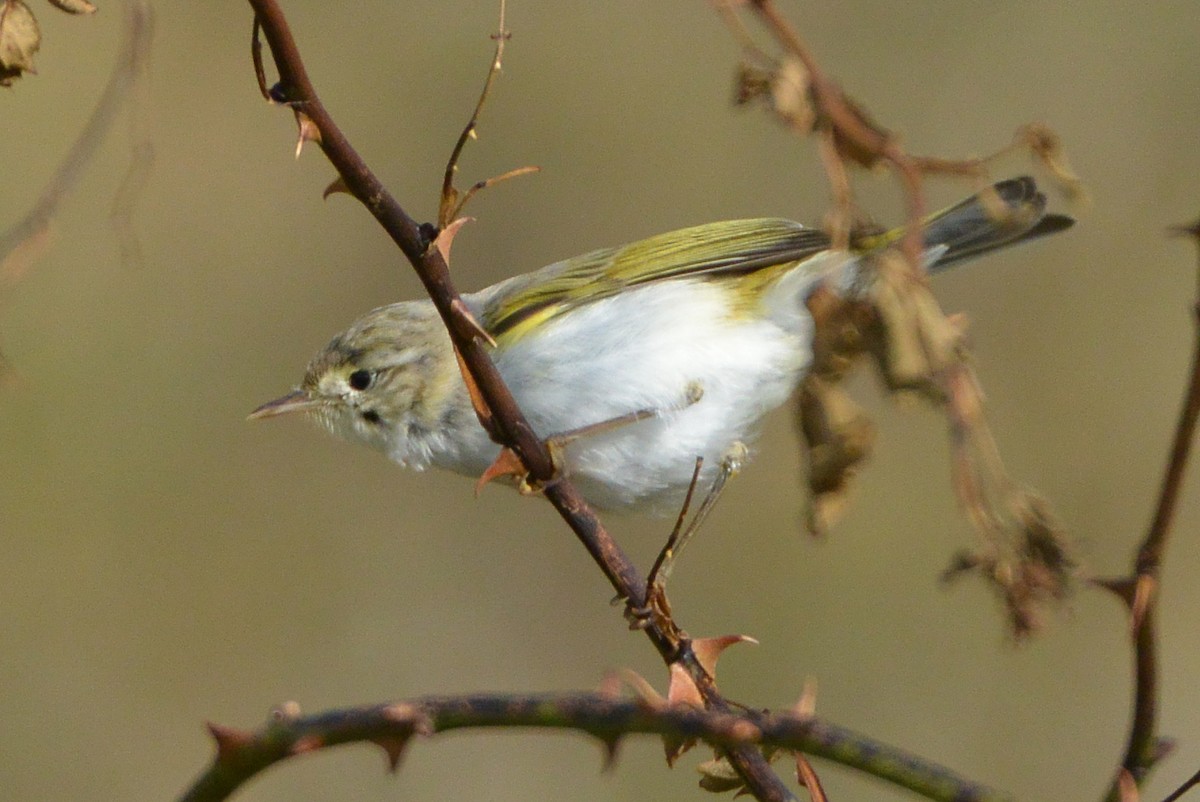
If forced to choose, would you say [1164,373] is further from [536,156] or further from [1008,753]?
[536,156]

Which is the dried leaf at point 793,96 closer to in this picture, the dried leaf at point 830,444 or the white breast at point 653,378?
the dried leaf at point 830,444

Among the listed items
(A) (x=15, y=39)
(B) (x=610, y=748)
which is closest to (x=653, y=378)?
(A) (x=15, y=39)

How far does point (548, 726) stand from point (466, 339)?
23.0 inches

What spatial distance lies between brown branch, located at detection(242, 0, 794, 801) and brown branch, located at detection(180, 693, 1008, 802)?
1.37ft

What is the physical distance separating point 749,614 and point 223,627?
213 cm

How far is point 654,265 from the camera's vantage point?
11.0 ft

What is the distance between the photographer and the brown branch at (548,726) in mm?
993

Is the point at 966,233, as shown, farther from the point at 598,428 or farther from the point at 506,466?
the point at 506,466

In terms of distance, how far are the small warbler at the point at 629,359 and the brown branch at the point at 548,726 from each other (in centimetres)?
193

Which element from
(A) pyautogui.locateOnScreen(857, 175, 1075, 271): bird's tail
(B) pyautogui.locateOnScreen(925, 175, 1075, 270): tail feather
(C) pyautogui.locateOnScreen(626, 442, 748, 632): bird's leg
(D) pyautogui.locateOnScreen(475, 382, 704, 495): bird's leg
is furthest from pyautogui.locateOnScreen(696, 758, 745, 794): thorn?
(B) pyautogui.locateOnScreen(925, 175, 1075, 270): tail feather

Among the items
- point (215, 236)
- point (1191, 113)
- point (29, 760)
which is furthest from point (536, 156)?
point (29, 760)

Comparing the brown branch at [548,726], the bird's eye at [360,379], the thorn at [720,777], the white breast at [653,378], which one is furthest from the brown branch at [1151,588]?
the bird's eye at [360,379]

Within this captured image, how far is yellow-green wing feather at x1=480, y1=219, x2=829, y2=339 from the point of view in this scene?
326 centimetres

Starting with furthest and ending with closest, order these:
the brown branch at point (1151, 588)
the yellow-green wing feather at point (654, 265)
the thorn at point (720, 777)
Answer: the yellow-green wing feather at point (654, 265) < the thorn at point (720, 777) < the brown branch at point (1151, 588)
